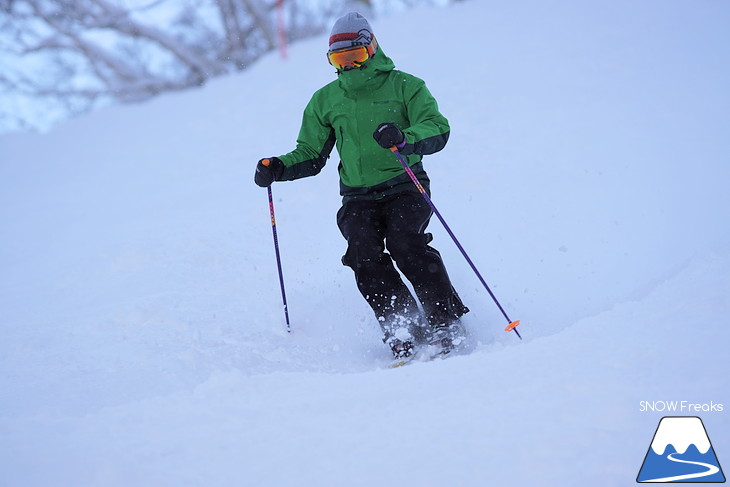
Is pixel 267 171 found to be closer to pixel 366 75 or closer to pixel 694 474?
pixel 366 75

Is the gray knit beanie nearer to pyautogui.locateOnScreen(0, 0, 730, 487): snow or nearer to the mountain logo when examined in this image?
pyautogui.locateOnScreen(0, 0, 730, 487): snow

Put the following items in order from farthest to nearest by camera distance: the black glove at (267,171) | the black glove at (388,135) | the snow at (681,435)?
1. the black glove at (267,171)
2. the black glove at (388,135)
3. the snow at (681,435)

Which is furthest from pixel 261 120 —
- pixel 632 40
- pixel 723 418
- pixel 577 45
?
pixel 723 418

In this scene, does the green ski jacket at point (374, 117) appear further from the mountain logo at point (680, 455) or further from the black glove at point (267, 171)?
the mountain logo at point (680, 455)

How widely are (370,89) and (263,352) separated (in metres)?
1.39

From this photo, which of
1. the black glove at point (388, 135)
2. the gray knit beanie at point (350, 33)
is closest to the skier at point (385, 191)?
the gray knit beanie at point (350, 33)

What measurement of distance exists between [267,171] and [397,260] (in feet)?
2.62

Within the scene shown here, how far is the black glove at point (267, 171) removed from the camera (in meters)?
3.00

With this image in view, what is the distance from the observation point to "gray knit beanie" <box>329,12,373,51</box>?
111 inches

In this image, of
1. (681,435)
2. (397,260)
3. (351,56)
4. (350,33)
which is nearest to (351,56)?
(351,56)

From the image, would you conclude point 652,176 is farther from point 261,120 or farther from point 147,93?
point 147,93

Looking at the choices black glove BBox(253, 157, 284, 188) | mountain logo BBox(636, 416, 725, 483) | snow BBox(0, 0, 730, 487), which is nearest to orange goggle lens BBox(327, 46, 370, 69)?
black glove BBox(253, 157, 284, 188)

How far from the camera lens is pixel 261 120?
23.9 ft

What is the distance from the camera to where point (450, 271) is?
3674mm
